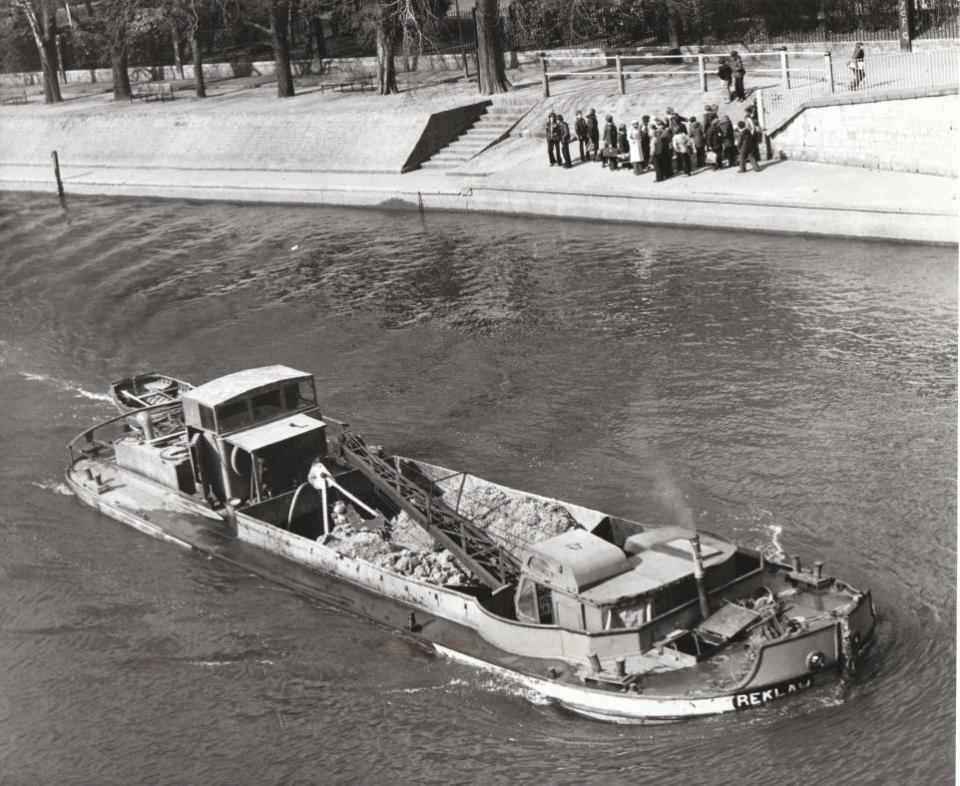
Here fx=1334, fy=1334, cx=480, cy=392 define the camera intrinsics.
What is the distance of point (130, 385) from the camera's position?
1080 inches

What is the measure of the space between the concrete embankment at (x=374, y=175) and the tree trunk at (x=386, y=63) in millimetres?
718

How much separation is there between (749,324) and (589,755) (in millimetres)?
15475

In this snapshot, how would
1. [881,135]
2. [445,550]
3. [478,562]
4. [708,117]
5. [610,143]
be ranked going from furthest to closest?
[610,143] < [708,117] < [881,135] < [445,550] < [478,562]

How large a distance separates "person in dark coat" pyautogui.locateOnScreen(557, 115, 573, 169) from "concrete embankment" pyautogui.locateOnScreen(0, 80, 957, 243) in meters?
0.41

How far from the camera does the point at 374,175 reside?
47844 mm

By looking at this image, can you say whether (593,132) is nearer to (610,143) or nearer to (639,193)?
(610,143)

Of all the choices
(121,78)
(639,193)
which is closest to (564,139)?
(639,193)

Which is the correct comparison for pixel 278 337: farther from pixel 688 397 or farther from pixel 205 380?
pixel 688 397

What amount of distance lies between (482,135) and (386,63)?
8112mm

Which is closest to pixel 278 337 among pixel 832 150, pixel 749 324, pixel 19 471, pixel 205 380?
pixel 205 380

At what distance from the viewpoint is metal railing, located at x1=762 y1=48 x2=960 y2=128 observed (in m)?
36.0

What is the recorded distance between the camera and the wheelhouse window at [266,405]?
73.1ft

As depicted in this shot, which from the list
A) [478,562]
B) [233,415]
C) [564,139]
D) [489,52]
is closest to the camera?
[478,562]

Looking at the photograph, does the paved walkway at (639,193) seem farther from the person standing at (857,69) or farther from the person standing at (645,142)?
the person standing at (857,69)
